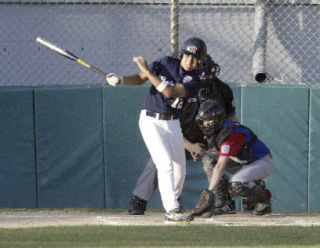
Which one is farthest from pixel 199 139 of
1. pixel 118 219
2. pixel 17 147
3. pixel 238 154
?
pixel 17 147

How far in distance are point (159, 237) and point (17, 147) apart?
3206mm

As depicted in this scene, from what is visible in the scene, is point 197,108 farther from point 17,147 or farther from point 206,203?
point 17,147

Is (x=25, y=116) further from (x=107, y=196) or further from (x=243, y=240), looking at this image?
(x=243, y=240)

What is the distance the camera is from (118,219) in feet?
24.3

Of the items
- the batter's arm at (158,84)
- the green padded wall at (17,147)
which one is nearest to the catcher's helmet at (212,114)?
the batter's arm at (158,84)

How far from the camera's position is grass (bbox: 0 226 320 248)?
18.3 ft

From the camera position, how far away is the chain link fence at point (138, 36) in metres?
9.52

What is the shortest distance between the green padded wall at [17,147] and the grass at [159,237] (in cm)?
219

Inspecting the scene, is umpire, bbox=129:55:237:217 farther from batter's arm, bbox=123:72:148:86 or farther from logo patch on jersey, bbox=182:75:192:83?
batter's arm, bbox=123:72:148:86

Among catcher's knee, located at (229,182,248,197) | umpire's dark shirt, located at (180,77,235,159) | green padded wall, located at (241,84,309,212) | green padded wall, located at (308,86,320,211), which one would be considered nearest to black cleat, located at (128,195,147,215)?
umpire's dark shirt, located at (180,77,235,159)

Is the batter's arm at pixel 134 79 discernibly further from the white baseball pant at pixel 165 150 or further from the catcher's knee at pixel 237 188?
the catcher's knee at pixel 237 188

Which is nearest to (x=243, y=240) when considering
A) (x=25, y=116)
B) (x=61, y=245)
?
(x=61, y=245)

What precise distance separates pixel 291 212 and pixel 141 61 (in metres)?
2.89

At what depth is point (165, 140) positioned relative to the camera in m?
6.98
